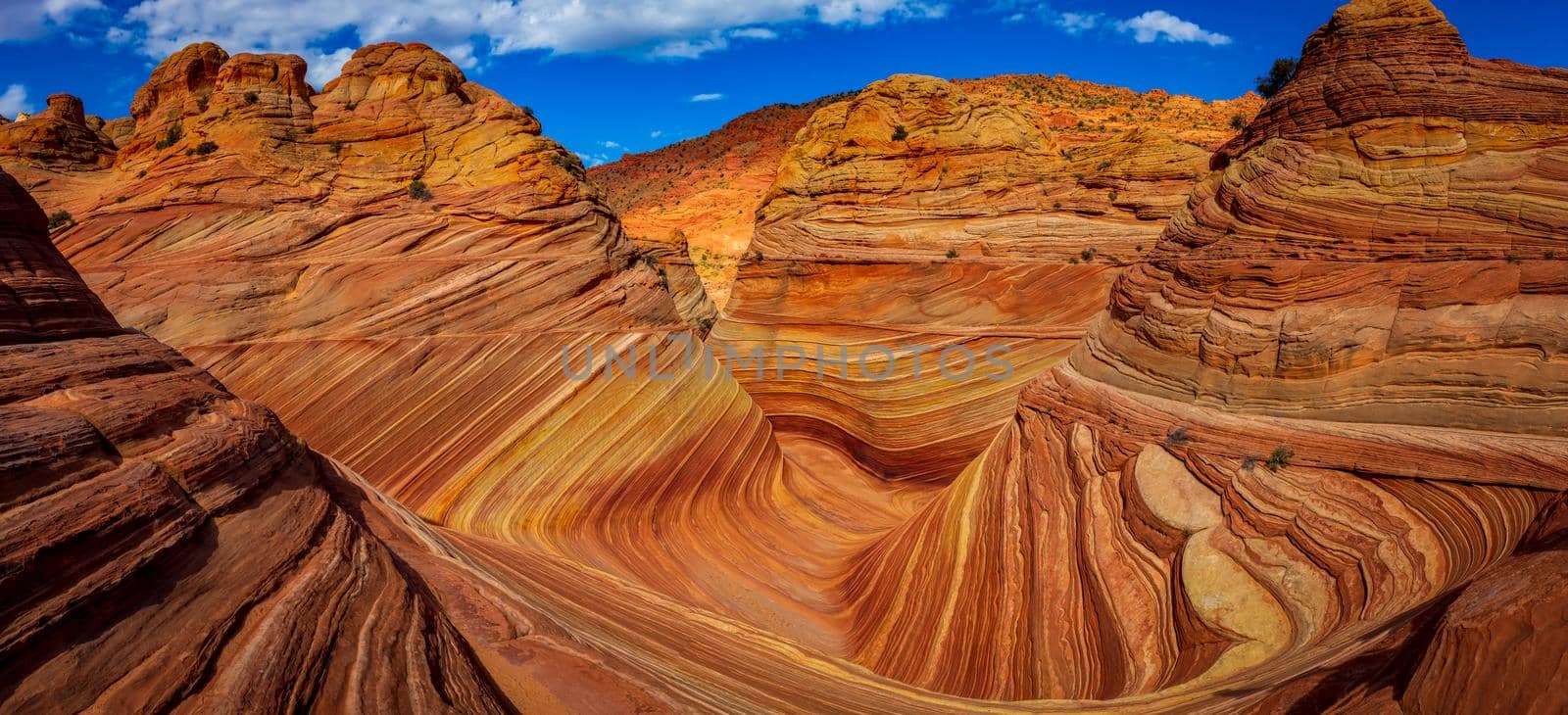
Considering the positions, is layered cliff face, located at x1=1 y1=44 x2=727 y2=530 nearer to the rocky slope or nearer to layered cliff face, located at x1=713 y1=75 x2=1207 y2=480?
layered cliff face, located at x1=713 y1=75 x2=1207 y2=480

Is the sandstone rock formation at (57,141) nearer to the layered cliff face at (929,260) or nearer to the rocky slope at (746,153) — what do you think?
the layered cliff face at (929,260)

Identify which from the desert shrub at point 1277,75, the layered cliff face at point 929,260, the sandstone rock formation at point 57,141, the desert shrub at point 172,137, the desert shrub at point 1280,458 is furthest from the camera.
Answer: the desert shrub at point 1277,75

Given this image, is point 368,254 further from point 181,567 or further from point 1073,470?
point 1073,470

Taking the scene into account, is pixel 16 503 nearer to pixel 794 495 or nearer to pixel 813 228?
pixel 794 495

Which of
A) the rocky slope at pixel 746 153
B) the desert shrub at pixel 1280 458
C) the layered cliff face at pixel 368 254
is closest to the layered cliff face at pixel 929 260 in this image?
the rocky slope at pixel 746 153

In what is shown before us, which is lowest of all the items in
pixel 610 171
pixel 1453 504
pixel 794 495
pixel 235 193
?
pixel 794 495

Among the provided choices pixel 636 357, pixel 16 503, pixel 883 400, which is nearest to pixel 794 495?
pixel 883 400
